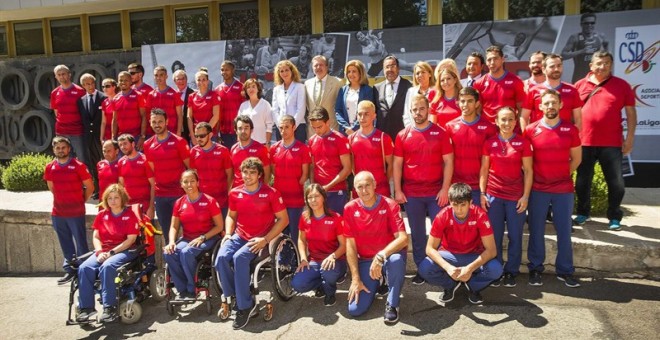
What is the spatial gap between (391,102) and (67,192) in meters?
3.95

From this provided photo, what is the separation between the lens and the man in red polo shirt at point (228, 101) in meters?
7.06

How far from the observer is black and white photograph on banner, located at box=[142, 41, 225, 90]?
32.3 feet

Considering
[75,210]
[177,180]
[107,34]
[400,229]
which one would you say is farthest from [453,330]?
[107,34]

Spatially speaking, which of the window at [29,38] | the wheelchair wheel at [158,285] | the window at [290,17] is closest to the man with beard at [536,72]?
the wheelchair wheel at [158,285]

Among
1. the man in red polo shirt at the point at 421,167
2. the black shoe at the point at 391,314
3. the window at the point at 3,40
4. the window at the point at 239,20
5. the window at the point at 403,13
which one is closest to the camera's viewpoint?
the black shoe at the point at 391,314

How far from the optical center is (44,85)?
40.2 feet

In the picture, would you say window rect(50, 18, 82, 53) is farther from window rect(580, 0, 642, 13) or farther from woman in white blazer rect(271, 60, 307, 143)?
window rect(580, 0, 642, 13)

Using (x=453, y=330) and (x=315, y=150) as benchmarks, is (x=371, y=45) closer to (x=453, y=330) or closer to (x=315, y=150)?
(x=315, y=150)

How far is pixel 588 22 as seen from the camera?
7895 mm

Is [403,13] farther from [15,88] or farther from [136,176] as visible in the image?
[15,88]

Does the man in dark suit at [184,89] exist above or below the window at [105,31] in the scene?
below

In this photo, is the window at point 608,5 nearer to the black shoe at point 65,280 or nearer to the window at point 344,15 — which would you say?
the window at point 344,15

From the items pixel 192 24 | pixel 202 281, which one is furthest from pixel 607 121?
pixel 192 24

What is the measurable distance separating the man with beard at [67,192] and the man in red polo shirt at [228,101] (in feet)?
5.86
